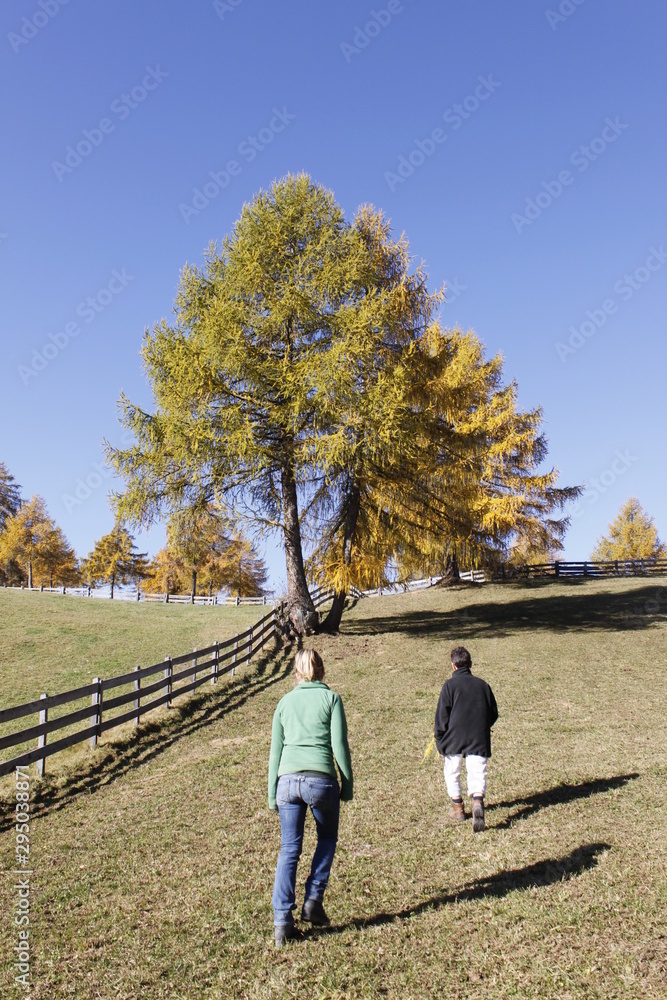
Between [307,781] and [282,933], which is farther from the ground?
[307,781]

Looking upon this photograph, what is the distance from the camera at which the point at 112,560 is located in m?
55.5

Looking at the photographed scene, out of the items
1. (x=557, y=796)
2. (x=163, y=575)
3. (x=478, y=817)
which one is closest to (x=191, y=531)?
(x=557, y=796)

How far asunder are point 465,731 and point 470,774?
0.47 m

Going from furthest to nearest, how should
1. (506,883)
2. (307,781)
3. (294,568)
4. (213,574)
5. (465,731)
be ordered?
1. (213,574)
2. (294,568)
3. (465,731)
4. (506,883)
5. (307,781)

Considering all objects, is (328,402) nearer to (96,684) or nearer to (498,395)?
(96,684)

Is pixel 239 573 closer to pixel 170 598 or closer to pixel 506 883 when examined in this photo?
pixel 170 598

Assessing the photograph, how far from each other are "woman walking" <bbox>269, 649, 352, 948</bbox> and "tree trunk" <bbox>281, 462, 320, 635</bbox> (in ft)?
50.8

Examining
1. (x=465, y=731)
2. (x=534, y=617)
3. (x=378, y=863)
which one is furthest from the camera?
(x=534, y=617)

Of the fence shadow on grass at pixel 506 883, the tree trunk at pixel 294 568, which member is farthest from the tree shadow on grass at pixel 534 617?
the fence shadow on grass at pixel 506 883

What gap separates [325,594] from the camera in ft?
100

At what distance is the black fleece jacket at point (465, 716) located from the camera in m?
7.01

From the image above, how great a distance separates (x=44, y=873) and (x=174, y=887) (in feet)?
4.76

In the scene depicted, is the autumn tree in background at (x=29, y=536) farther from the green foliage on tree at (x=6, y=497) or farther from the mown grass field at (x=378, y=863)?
the mown grass field at (x=378, y=863)

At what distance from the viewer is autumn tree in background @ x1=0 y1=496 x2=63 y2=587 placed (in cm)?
5204
